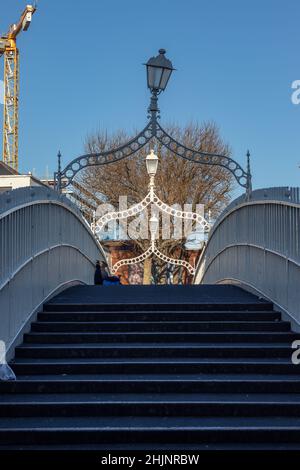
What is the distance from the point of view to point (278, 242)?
331 inches

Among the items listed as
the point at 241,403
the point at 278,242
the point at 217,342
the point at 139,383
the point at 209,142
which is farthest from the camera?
the point at 209,142

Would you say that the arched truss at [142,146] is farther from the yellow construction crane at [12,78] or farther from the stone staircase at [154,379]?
the yellow construction crane at [12,78]

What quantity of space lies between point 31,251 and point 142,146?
633cm

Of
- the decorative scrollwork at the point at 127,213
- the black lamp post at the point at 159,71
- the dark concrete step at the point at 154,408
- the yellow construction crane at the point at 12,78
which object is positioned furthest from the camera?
the yellow construction crane at the point at 12,78

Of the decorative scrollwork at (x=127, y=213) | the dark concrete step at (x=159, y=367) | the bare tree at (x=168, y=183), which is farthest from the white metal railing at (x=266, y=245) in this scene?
the bare tree at (x=168, y=183)

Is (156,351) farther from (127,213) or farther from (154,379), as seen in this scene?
(127,213)

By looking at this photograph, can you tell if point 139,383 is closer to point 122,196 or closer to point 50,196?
point 50,196

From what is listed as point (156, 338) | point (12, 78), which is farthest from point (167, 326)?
point (12, 78)

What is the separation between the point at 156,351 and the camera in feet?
22.2

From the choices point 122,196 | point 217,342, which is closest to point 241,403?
point 217,342

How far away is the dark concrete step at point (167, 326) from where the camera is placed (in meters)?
7.52

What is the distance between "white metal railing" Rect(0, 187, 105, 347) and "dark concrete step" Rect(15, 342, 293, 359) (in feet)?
1.18

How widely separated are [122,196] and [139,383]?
86.0ft

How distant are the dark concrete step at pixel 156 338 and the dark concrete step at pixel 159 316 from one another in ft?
2.04
